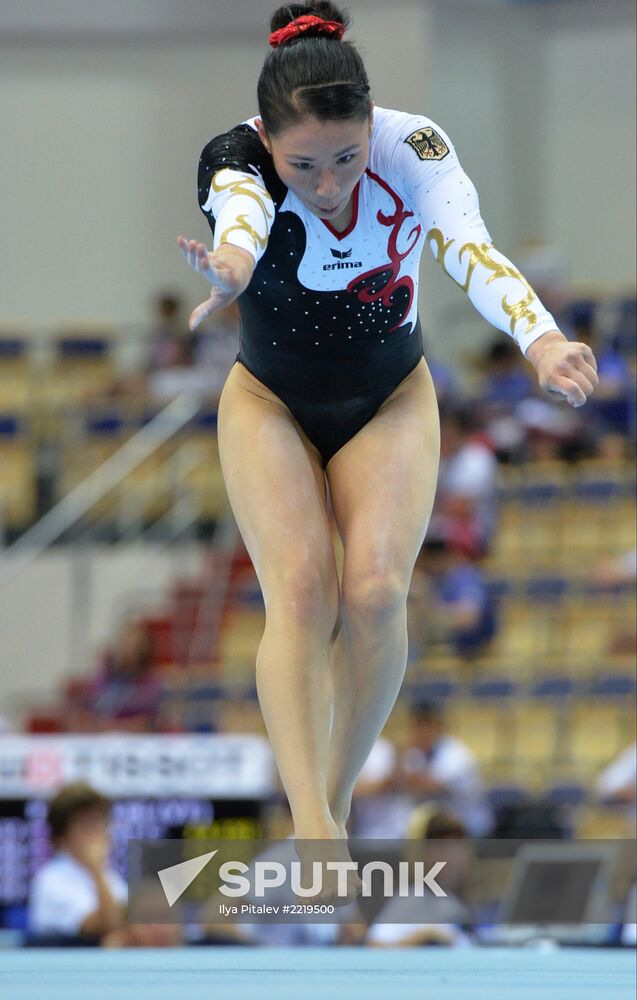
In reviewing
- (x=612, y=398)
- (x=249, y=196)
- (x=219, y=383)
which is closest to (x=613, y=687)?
(x=612, y=398)

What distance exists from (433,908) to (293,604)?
2.41m

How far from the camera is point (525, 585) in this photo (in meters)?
9.09

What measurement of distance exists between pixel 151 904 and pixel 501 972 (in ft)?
5.71

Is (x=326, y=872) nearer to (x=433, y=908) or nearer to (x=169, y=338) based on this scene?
(x=433, y=908)

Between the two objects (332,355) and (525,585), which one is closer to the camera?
(332,355)

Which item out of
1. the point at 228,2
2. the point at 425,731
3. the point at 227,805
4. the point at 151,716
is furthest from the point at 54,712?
the point at 228,2

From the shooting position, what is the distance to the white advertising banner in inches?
265

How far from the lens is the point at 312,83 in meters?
3.15

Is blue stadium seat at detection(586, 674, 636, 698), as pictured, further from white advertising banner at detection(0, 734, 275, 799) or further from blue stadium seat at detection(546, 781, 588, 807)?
white advertising banner at detection(0, 734, 275, 799)

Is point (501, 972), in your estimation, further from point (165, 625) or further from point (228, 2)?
point (228, 2)

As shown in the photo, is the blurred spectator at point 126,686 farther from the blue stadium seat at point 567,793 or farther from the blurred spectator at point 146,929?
the blurred spectator at point 146,929

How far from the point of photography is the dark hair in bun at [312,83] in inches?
123

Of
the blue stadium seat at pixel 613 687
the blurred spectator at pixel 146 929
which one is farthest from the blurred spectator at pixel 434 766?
the blurred spectator at pixel 146 929

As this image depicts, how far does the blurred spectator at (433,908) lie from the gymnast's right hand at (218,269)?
2.62 meters
